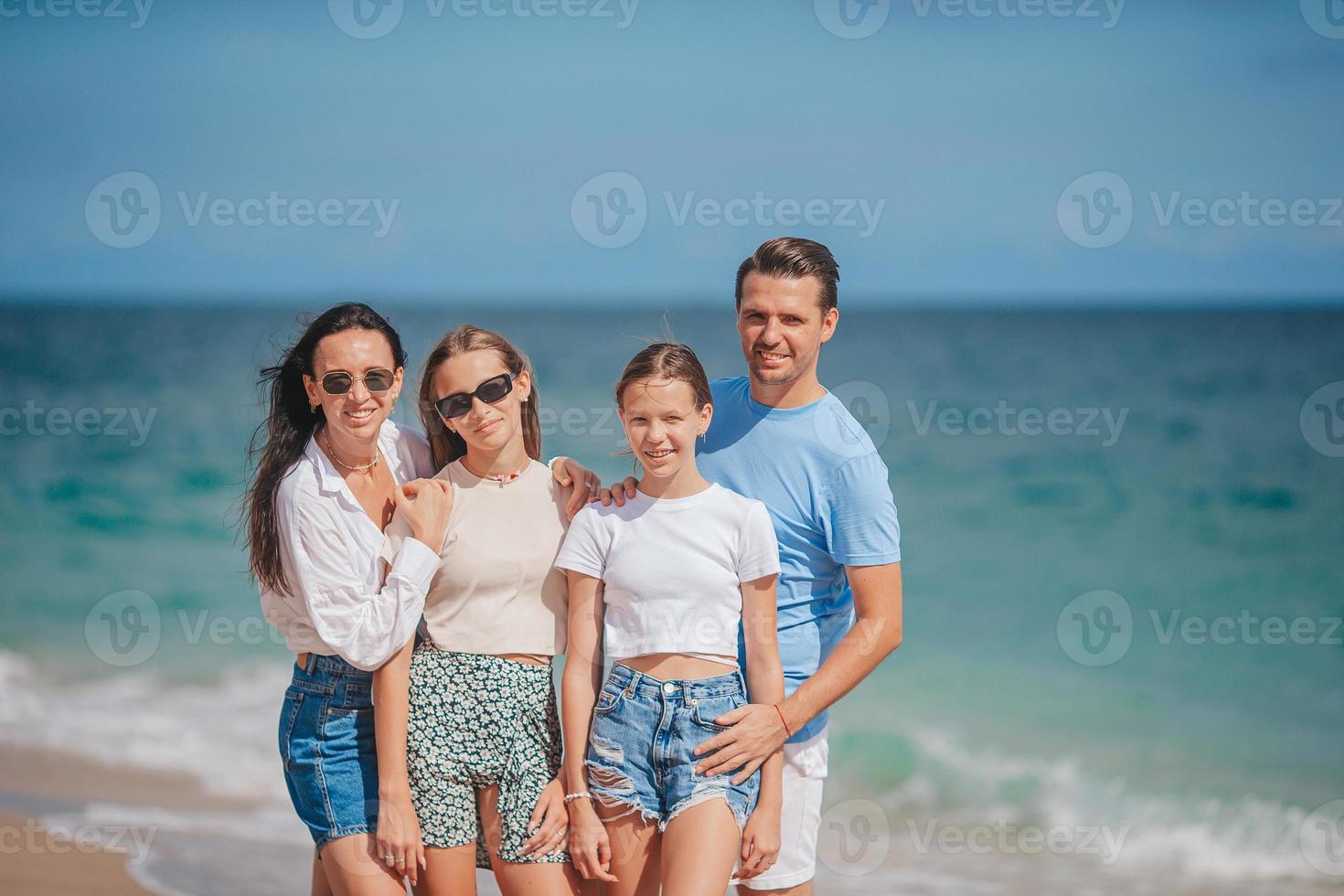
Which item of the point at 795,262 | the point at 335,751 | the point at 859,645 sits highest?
the point at 795,262

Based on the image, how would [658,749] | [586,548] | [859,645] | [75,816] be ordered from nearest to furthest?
[658,749], [586,548], [859,645], [75,816]

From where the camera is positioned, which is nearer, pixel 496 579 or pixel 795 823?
pixel 496 579

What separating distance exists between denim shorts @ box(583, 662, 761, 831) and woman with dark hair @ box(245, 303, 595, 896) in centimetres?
56

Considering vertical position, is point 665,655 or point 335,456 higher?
point 335,456

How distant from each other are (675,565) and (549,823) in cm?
71

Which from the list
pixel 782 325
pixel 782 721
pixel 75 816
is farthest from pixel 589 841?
pixel 75 816

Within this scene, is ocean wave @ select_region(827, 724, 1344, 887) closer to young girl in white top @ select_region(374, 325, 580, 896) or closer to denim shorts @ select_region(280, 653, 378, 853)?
young girl in white top @ select_region(374, 325, 580, 896)

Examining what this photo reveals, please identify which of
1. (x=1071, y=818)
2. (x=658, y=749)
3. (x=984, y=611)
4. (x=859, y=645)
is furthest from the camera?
(x=984, y=611)

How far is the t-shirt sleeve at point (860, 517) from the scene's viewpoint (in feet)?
10.1

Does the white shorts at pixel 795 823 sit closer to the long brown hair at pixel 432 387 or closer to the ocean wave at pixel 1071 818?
the long brown hair at pixel 432 387

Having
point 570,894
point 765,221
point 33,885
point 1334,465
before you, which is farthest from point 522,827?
point 765,221

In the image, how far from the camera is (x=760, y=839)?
294cm

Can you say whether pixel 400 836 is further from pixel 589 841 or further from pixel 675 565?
pixel 675 565

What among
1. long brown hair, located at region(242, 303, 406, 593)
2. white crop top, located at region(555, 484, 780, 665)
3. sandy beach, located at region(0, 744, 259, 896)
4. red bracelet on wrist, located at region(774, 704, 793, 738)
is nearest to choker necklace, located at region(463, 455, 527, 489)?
white crop top, located at region(555, 484, 780, 665)
